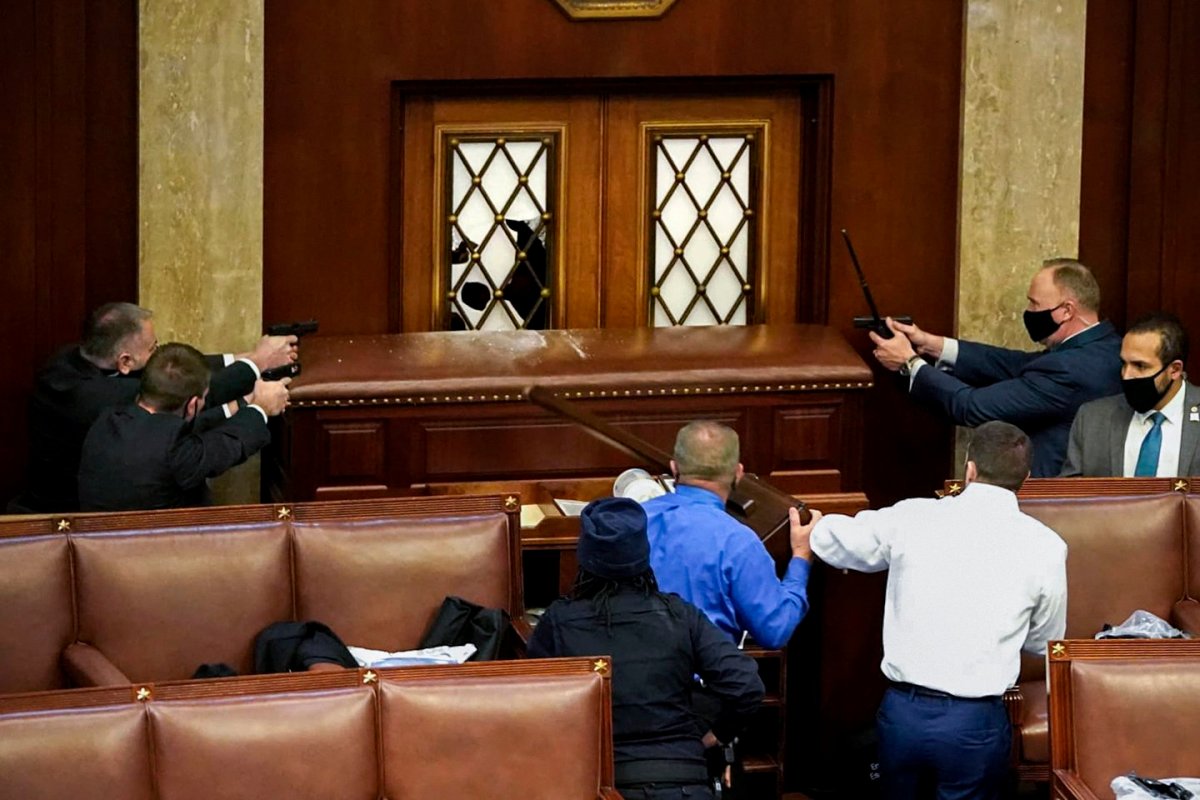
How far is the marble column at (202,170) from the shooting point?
21.8 ft

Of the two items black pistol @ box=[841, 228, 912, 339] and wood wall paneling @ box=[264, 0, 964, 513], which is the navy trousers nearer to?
black pistol @ box=[841, 228, 912, 339]

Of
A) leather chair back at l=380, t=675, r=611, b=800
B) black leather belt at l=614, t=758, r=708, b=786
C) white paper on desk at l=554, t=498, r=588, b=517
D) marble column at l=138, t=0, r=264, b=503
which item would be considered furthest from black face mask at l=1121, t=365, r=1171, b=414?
marble column at l=138, t=0, r=264, b=503

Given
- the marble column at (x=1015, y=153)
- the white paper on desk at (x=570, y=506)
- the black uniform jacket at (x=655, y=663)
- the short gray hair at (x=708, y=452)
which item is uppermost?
the marble column at (x=1015, y=153)

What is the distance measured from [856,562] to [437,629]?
110cm

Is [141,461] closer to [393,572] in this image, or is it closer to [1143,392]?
[393,572]

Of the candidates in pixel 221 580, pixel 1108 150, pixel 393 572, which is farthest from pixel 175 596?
pixel 1108 150

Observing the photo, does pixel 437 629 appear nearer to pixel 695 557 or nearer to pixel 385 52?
pixel 695 557

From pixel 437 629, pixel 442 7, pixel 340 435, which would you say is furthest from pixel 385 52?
pixel 437 629

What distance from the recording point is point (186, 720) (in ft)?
12.7

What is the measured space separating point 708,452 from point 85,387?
2205 mm

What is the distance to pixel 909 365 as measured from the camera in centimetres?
672

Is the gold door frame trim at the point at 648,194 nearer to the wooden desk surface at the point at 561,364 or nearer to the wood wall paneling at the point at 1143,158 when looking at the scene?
A: the wooden desk surface at the point at 561,364

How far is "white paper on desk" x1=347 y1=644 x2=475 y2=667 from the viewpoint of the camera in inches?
194

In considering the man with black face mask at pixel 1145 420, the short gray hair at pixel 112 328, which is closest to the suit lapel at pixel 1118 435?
the man with black face mask at pixel 1145 420
